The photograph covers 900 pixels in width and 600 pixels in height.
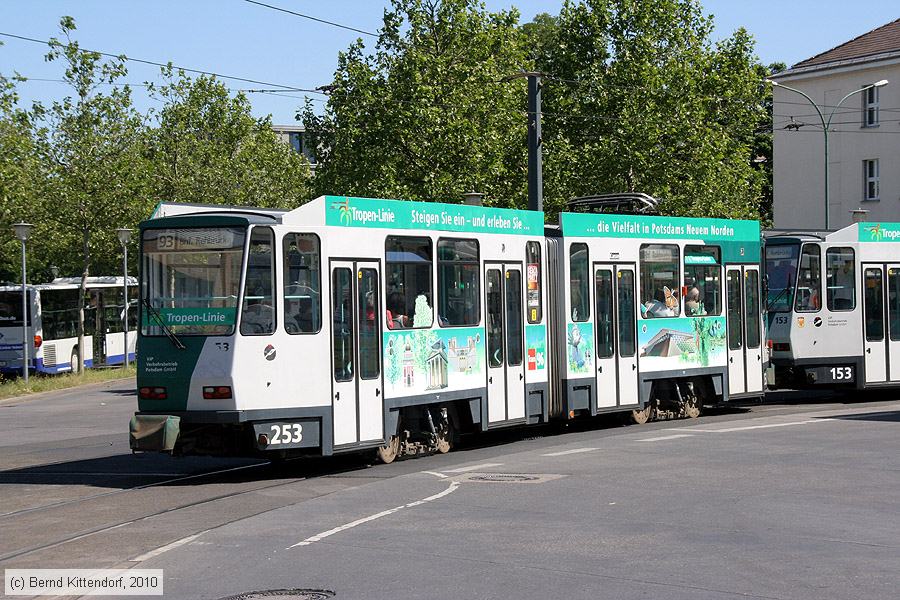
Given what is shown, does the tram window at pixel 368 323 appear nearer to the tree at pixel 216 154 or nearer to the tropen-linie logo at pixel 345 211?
the tropen-linie logo at pixel 345 211

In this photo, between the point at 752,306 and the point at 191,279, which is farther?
the point at 752,306

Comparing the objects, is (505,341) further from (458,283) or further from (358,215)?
(358,215)

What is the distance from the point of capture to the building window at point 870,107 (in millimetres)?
56000

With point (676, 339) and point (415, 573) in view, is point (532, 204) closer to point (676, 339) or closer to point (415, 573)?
point (676, 339)

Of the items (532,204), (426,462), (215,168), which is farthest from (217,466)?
(215,168)

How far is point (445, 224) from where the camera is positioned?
1709cm

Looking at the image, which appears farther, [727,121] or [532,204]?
[727,121]

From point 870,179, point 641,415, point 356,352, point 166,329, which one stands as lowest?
point 641,415

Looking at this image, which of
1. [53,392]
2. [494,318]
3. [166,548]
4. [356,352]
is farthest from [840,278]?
[53,392]

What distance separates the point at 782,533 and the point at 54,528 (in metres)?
6.11

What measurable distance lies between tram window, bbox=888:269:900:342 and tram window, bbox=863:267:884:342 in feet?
0.65

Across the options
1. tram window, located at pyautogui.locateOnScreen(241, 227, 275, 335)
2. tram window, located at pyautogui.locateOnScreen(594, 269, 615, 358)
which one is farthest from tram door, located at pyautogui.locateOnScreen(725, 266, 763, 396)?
tram window, located at pyautogui.locateOnScreen(241, 227, 275, 335)

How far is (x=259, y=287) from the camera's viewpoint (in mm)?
14469

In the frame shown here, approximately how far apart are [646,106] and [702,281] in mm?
27200
